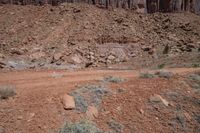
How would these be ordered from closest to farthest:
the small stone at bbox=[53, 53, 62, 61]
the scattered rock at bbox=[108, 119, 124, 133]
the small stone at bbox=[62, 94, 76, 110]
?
the scattered rock at bbox=[108, 119, 124, 133] < the small stone at bbox=[62, 94, 76, 110] < the small stone at bbox=[53, 53, 62, 61]

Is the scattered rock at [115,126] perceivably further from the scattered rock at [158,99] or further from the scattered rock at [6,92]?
the scattered rock at [6,92]

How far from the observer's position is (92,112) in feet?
33.7

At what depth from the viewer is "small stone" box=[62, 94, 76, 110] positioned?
10.4 m

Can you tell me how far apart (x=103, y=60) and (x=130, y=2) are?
501 inches

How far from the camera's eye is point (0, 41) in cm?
3528

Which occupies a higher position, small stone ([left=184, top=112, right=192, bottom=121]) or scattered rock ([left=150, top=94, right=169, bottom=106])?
scattered rock ([left=150, top=94, right=169, bottom=106])

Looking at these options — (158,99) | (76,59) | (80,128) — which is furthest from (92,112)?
(76,59)

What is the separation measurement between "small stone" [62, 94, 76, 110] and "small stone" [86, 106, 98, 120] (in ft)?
1.27

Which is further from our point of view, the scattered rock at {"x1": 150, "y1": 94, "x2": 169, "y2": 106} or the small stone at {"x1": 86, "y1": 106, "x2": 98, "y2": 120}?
the scattered rock at {"x1": 150, "y1": 94, "x2": 169, "y2": 106}

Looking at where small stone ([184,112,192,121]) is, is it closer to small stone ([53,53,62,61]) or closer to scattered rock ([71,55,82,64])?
scattered rock ([71,55,82,64])

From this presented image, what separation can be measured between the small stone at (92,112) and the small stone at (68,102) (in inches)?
15.2

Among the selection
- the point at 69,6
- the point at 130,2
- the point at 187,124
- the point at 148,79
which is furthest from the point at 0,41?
the point at 187,124

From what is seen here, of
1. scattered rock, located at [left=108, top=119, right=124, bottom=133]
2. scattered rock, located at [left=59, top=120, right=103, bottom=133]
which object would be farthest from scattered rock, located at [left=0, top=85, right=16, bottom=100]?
scattered rock, located at [left=108, top=119, right=124, bottom=133]

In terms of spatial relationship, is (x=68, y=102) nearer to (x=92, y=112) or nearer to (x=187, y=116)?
(x=92, y=112)
